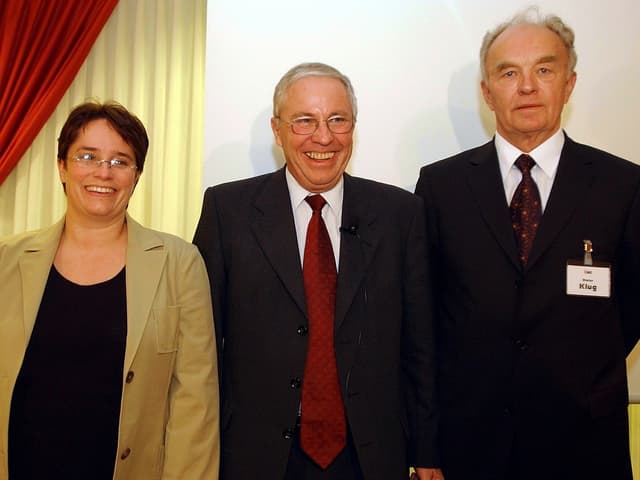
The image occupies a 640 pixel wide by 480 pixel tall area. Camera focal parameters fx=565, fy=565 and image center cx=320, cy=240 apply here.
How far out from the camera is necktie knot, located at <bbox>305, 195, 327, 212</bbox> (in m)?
1.97

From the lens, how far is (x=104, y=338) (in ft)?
5.67

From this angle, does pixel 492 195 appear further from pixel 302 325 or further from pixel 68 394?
pixel 68 394

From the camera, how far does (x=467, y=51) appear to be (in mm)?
2828

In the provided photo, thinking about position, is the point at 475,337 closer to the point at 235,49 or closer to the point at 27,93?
the point at 235,49

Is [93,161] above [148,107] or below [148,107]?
below

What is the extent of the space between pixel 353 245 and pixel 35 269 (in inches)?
40.3

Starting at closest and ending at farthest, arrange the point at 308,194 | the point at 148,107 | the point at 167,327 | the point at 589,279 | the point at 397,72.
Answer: the point at 167,327 → the point at 589,279 → the point at 308,194 → the point at 397,72 → the point at 148,107

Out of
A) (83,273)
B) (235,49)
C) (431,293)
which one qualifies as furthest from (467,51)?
(83,273)

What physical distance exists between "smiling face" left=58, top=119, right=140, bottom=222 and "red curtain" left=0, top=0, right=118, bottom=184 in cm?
148


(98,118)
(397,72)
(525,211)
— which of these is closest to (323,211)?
(525,211)

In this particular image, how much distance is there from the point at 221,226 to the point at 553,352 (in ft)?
3.99

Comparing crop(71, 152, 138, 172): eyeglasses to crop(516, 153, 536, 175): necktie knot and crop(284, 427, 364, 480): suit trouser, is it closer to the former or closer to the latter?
crop(284, 427, 364, 480): suit trouser

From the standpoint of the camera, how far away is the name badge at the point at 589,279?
1.90 metres

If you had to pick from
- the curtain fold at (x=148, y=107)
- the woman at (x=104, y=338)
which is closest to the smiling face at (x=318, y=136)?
the woman at (x=104, y=338)
